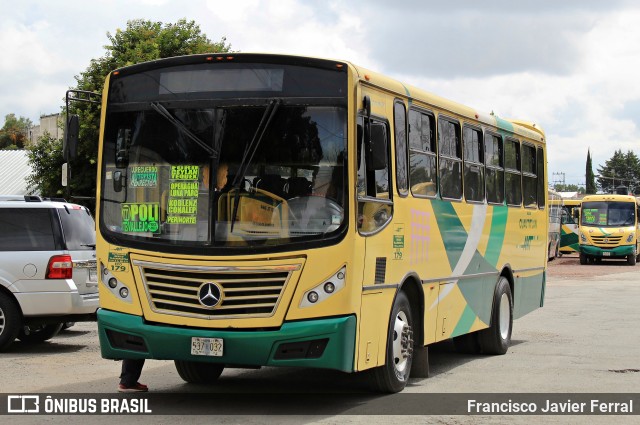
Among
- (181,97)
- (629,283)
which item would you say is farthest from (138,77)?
(629,283)

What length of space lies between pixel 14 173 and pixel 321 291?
5617 centimetres

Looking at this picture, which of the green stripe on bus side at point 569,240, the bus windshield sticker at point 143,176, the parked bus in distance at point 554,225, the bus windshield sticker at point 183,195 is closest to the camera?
the bus windshield sticker at point 183,195

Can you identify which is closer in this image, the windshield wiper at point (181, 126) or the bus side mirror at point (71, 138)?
the windshield wiper at point (181, 126)

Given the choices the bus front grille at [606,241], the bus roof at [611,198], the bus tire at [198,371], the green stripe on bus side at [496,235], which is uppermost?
the bus roof at [611,198]

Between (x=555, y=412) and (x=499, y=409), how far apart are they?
49 cm

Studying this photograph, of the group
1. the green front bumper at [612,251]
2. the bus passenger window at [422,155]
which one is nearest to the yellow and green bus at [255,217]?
the bus passenger window at [422,155]

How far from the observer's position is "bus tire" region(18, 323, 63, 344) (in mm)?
15984

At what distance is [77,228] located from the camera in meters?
15.1

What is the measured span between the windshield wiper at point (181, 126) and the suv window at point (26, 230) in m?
5.22

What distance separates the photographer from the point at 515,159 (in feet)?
52.7

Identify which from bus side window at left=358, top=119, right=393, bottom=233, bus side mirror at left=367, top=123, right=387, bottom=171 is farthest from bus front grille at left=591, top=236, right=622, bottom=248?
bus side mirror at left=367, top=123, right=387, bottom=171

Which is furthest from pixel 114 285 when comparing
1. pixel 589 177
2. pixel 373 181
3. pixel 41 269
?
pixel 589 177

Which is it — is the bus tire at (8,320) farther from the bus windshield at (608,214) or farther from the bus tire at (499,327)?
the bus windshield at (608,214)

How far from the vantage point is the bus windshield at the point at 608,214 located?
49625 mm
